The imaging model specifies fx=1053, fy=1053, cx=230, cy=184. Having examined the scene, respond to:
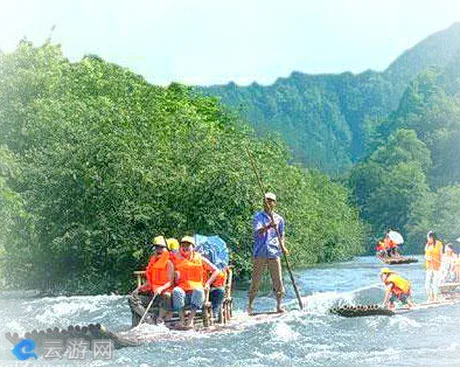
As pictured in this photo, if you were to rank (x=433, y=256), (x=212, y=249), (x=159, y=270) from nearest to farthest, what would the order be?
1. (x=159, y=270)
2. (x=212, y=249)
3. (x=433, y=256)

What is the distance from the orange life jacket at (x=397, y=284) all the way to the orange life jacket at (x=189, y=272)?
16.3 feet

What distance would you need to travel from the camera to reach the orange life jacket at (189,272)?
17766 millimetres

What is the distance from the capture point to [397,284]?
21.4 metres

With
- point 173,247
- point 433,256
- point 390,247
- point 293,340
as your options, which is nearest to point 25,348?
point 173,247

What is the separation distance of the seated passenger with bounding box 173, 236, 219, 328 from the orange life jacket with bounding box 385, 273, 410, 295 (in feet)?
16.2

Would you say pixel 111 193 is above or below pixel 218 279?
above

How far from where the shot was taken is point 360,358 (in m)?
15.4

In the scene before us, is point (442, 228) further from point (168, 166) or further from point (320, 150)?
point (320, 150)

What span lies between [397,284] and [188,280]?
5429 millimetres

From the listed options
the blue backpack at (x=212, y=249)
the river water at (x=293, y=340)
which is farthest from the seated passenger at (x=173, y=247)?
the blue backpack at (x=212, y=249)

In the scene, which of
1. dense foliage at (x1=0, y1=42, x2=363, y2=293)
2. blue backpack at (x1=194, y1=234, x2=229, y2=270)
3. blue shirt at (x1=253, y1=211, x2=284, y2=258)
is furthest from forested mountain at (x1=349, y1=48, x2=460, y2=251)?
blue shirt at (x1=253, y1=211, x2=284, y2=258)

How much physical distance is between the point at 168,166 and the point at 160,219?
1903mm

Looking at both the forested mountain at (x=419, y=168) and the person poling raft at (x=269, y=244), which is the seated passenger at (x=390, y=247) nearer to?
the forested mountain at (x=419, y=168)

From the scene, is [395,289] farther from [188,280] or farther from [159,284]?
[159,284]
